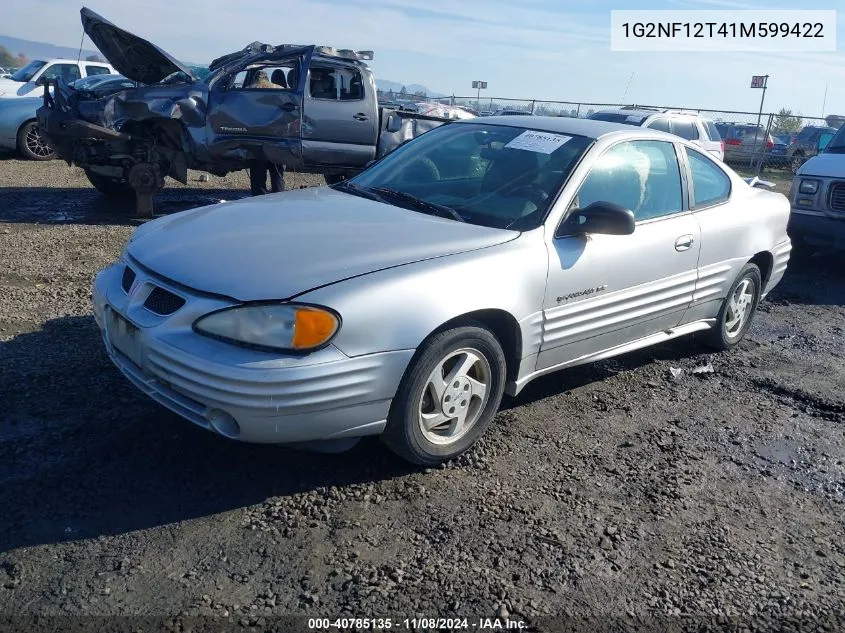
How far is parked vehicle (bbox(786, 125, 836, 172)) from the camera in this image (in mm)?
23391

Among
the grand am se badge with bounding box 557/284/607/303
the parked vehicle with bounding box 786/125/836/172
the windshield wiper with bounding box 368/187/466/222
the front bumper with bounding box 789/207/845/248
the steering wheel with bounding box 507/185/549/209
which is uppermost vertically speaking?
the steering wheel with bounding box 507/185/549/209

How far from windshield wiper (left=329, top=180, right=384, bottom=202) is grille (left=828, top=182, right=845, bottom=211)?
644cm

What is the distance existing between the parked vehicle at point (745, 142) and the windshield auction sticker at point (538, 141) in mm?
19235

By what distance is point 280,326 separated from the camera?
3.00 m

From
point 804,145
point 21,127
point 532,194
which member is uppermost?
point 532,194

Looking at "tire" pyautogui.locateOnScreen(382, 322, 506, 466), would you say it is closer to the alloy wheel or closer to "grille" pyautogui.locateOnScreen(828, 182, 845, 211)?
the alloy wheel

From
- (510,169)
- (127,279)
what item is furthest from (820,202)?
(127,279)

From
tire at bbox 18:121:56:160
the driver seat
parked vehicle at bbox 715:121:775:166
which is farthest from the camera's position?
parked vehicle at bbox 715:121:775:166

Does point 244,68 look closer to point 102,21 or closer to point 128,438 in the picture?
point 102,21

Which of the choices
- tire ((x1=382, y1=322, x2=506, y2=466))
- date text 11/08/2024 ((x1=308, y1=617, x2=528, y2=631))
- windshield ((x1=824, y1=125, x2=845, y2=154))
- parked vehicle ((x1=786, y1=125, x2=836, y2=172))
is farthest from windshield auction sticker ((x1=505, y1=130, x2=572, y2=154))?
parked vehicle ((x1=786, y1=125, x2=836, y2=172))

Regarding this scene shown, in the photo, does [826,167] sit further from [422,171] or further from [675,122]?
[675,122]

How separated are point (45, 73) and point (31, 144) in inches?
107

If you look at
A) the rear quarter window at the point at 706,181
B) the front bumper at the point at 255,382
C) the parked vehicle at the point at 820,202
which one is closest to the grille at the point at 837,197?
the parked vehicle at the point at 820,202

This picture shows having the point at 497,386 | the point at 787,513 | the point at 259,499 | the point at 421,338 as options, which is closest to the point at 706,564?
the point at 787,513
